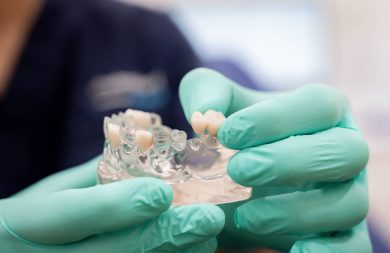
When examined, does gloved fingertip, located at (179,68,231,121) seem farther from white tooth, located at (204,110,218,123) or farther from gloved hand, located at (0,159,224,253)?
gloved hand, located at (0,159,224,253)

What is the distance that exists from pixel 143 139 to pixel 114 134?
52 mm

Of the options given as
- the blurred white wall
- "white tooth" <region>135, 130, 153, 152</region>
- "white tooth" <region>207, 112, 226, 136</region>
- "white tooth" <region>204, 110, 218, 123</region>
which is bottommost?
the blurred white wall

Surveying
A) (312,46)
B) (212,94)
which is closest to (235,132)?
(212,94)

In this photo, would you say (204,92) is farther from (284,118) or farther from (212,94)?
(284,118)

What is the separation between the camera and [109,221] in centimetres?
68

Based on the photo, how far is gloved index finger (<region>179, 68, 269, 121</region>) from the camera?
2.68 feet

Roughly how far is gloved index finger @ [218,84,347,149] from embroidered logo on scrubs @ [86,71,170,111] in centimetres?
72

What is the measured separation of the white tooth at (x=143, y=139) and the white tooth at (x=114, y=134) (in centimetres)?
3

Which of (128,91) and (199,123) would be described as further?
(128,91)

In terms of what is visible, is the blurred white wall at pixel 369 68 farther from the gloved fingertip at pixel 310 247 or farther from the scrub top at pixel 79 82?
the gloved fingertip at pixel 310 247

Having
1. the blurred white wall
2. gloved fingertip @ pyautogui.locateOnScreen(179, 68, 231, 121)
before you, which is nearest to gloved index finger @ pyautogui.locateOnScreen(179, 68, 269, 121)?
gloved fingertip @ pyautogui.locateOnScreen(179, 68, 231, 121)

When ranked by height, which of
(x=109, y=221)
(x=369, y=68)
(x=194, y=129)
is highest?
(x=194, y=129)

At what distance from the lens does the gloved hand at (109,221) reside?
68 centimetres

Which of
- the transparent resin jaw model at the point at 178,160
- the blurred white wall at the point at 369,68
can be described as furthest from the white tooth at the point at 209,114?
the blurred white wall at the point at 369,68
